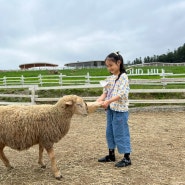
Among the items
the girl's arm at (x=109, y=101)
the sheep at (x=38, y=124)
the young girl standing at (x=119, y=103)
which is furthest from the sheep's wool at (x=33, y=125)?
the young girl standing at (x=119, y=103)

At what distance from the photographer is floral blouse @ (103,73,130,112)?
17.6 ft

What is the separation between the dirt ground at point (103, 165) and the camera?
4.89 metres

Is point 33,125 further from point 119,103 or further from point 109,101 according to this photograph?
point 119,103

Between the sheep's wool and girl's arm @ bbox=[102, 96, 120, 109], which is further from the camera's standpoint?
girl's arm @ bbox=[102, 96, 120, 109]

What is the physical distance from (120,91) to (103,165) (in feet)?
4.20

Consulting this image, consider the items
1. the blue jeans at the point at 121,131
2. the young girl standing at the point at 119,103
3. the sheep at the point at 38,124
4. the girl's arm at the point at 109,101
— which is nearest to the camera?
the sheep at the point at 38,124

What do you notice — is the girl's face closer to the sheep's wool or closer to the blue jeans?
the blue jeans

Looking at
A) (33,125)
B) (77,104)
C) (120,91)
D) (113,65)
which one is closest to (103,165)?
(77,104)

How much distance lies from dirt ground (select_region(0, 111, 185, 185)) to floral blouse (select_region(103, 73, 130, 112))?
0.99 meters

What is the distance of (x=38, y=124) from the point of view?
5.09 meters

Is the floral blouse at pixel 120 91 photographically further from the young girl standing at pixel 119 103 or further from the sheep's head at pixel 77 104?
the sheep's head at pixel 77 104

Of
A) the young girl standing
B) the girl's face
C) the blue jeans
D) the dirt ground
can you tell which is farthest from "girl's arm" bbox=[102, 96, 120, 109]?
the dirt ground

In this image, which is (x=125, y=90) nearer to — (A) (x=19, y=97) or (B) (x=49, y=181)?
(B) (x=49, y=181)

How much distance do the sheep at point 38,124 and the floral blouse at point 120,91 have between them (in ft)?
1.77
